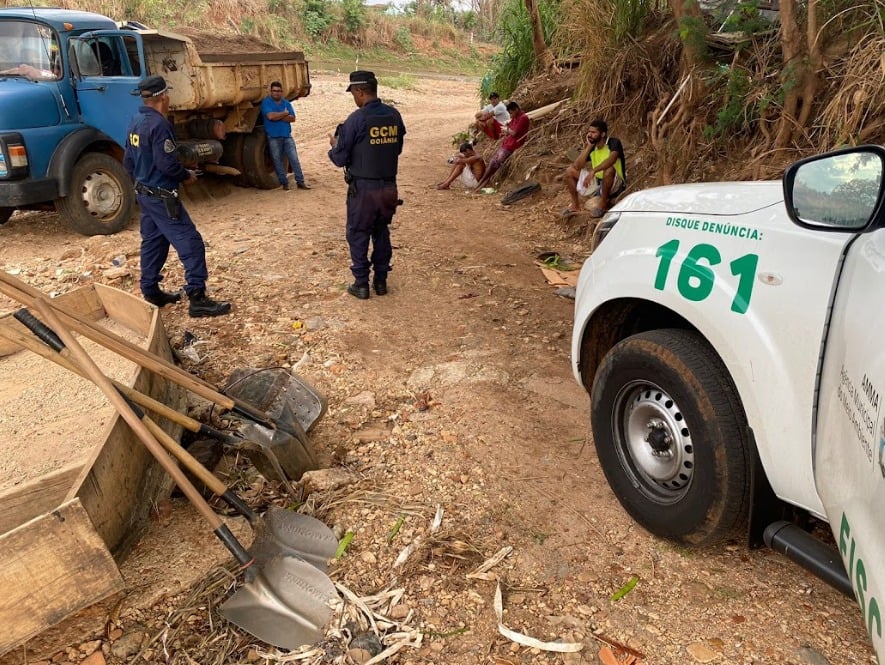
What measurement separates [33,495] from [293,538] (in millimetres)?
1028

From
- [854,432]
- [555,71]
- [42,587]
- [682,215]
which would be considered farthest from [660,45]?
[42,587]

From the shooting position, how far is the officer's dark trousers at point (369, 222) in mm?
5234

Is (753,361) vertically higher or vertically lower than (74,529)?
higher

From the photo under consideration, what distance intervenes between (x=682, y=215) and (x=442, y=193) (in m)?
7.50

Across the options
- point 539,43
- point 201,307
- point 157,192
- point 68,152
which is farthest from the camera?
point 539,43

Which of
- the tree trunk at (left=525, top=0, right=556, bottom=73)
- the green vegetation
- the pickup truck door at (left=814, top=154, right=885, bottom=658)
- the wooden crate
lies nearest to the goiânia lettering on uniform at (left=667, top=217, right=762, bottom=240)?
the pickup truck door at (left=814, top=154, right=885, bottom=658)

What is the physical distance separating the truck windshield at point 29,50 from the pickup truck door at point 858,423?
26.1ft

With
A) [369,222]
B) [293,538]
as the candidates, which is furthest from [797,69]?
[293,538]

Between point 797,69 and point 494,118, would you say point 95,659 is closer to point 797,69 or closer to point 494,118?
point 797,69

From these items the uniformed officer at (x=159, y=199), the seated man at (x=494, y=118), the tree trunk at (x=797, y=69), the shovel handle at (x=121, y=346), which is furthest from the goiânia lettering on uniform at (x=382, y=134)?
the seated man at (x=494, y=118)

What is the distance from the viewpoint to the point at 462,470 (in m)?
3.22

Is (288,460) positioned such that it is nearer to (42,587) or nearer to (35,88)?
(42,587)

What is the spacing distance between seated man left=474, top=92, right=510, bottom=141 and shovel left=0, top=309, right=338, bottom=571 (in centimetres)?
849

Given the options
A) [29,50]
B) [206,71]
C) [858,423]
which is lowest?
[858,423]
